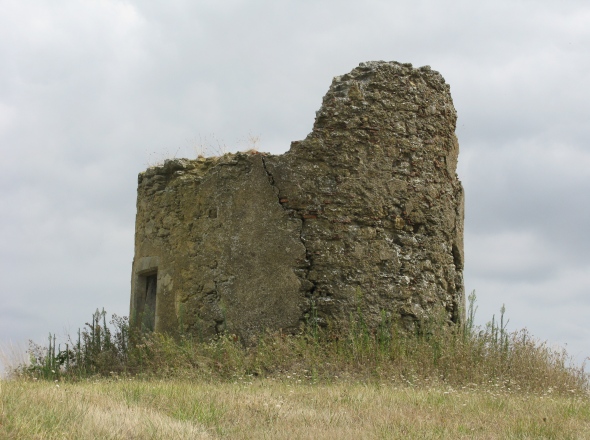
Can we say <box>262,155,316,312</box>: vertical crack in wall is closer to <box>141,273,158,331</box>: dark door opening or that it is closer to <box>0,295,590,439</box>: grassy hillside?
<box>0,295,590,439</box>: grassy hillside

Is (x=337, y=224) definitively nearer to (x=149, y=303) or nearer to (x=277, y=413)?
(x=149, y=303)

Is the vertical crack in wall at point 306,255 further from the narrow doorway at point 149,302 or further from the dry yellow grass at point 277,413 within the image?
the narrow doorway at point 149,302

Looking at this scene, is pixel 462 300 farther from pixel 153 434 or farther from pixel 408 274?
pixel 153 434

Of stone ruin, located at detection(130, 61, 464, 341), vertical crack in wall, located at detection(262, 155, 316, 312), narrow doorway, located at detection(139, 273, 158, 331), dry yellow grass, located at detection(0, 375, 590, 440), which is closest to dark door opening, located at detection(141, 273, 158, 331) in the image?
narrow doorway, located at detection(139, 273, 158, 331)

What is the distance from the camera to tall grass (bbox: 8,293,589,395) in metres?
8.88

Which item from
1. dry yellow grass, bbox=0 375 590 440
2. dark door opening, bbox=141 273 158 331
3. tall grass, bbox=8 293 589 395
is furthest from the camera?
dark door opening, bbox=141 273 158 331

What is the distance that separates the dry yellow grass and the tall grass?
104 centimetres

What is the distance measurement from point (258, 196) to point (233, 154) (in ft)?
2.91

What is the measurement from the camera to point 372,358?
9.14 meters

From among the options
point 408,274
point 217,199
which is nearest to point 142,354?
point 217,199

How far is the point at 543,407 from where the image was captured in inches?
279

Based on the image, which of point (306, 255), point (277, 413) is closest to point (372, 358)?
point (306, 255)

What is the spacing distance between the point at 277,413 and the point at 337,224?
12.2 ft

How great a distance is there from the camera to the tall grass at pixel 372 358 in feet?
29.1
